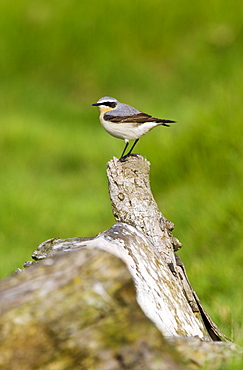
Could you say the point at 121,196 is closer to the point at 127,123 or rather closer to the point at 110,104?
the point at 127,123

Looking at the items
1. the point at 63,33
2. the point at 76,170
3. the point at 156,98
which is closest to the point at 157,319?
the point at 76,170

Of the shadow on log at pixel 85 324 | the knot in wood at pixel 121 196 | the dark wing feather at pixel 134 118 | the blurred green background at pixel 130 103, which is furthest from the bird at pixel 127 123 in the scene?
the shadow on log at pixel 85 324

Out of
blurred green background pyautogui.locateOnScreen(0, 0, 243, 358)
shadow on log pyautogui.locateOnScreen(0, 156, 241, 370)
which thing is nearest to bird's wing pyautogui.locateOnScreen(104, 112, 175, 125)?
blurred green background pyautogui.locateOnScreen(0, 0, 243, 358)

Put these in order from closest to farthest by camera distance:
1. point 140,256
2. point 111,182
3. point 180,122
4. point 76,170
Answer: point 140,256, point 111,182, point 180,122, point 76,170

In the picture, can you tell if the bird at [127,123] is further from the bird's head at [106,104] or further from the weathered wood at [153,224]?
the weathered wood at [153,224]

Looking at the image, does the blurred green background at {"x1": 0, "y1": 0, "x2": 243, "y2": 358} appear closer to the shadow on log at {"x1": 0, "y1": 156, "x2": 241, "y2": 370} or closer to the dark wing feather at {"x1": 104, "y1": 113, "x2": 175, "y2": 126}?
the dark wing feather at {"x1": 104, "y1": 113, "x2": 175, "y2": 126}

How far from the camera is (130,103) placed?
17781 millimetres

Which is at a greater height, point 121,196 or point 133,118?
point 133,118

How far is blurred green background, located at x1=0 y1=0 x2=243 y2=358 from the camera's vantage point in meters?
9.63

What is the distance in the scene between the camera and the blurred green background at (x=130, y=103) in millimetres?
9633

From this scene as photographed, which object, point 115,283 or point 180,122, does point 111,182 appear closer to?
point 115,283

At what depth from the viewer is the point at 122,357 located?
2.51m

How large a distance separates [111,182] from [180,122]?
27.6ft

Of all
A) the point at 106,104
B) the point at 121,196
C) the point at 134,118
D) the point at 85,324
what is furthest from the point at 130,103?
the point at 85,324
